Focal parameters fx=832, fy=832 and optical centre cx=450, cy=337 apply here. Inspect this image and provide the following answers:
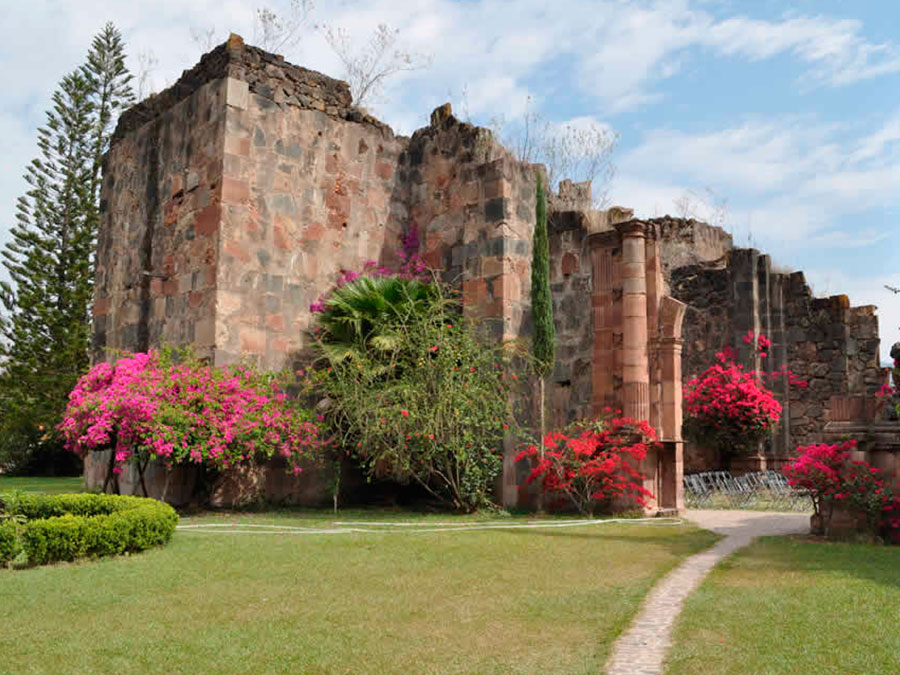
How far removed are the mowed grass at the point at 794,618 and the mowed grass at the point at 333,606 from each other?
0.50m

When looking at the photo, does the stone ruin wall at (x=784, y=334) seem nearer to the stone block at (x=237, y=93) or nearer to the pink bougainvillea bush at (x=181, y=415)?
the pink bougainvillea bush at (x=181, y=415)

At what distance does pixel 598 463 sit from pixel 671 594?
5.21m

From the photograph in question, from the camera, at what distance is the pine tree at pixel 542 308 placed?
12.0 metres

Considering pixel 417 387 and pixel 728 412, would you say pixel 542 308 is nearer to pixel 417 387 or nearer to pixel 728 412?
pixel 417 387

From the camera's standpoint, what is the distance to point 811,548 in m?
8.16

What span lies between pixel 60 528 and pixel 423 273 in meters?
8.31

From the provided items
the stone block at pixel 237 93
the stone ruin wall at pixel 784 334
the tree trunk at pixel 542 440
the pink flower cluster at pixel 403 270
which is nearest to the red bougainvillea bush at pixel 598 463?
the tree trunk at pixel 542 440

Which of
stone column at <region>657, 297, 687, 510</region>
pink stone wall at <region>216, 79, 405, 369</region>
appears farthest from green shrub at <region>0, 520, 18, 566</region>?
stone column at <region>657, 297, 687, 510</region>

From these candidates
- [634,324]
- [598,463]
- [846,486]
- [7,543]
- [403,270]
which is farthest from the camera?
[403,270]

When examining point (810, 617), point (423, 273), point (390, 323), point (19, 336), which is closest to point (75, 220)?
point (19, 336)

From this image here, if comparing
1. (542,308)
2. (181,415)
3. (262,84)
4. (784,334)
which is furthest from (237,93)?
(784,334)

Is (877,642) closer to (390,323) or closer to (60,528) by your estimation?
(60,528)

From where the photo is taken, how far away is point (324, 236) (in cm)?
1390

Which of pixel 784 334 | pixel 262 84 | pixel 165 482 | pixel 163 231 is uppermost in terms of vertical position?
pixel 262 84
